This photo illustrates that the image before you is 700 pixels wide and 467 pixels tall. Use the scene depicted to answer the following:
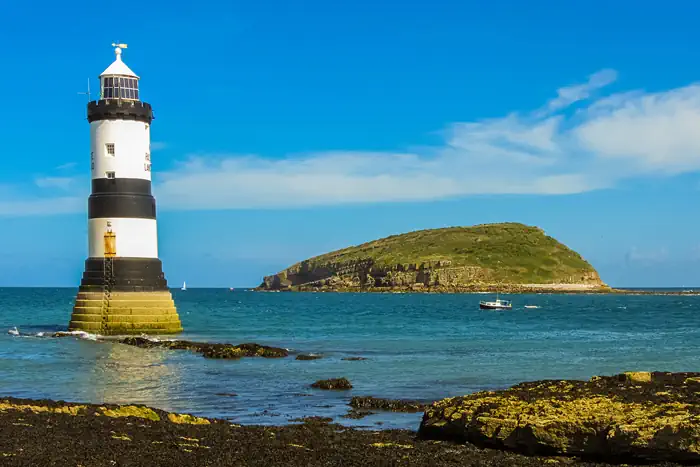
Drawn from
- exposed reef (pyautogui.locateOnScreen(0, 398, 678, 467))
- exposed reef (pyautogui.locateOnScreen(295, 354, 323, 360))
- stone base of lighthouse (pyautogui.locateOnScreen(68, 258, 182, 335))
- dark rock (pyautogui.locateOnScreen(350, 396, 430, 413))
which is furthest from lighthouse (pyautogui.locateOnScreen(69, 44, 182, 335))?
exposed reef (pyautogui.locateOnScreen(0, 398, 678, 467))

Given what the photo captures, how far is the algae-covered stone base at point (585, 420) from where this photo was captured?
13.3 meters

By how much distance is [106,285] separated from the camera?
1702 inches

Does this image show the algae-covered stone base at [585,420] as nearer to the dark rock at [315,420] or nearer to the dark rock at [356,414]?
the dark rock at [315,420]

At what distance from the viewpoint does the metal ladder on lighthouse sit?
42875mm

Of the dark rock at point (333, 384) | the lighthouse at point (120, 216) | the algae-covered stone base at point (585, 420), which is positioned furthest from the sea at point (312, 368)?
the algae-covered stone base at point (585, 420)

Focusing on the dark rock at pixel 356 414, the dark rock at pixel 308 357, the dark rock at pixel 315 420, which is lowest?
the dark rock at pixel 356 414

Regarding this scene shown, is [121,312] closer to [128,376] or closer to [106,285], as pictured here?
[106,285]

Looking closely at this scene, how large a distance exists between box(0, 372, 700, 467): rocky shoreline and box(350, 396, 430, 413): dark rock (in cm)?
437

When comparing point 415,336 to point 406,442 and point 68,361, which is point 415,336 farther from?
point 406,442

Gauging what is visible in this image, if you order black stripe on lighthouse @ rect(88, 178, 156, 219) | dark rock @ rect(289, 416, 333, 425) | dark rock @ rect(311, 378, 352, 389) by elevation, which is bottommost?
dark rock @ rect(289, 416, 333, 425)

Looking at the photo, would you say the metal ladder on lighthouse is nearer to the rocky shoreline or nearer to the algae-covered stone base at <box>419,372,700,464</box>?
the rocky shoreline

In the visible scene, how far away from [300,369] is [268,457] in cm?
1880

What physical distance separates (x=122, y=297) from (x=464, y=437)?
31.8m

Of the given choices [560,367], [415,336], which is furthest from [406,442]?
[415,336]
